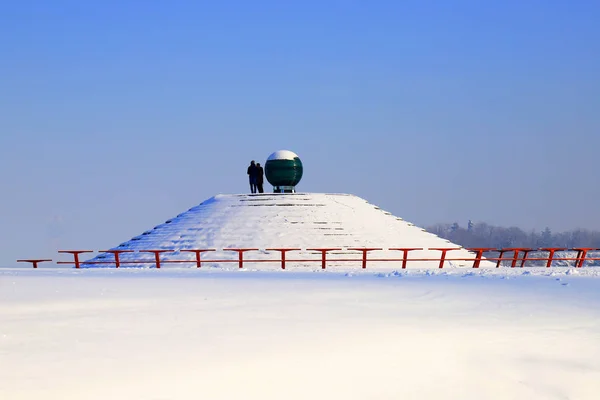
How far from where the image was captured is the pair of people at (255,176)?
121 feet

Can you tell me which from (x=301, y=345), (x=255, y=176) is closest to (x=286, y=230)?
(x=255, y=176)

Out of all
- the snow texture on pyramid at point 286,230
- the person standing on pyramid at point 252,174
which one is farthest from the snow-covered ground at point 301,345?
the person standing on pyramid at point 252,174

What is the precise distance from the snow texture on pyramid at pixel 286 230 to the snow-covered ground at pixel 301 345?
13.9 meters

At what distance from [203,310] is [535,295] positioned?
718 centimetres

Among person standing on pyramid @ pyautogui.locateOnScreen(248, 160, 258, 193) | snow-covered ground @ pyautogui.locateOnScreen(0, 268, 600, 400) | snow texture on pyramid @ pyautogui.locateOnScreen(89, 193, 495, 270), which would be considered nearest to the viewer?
snow-covered ground @ pyautogui.locateOnScreen(0, 268, 600, 400)

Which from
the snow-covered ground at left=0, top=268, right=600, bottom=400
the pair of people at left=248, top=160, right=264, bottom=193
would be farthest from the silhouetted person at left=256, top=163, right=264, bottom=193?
the snow-covered ground at left=0, top=268, right=600, bottom=400

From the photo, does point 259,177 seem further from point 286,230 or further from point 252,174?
point 286,230

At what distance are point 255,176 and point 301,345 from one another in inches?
1059

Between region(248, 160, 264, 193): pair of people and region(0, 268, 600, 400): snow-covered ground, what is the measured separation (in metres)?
21.1

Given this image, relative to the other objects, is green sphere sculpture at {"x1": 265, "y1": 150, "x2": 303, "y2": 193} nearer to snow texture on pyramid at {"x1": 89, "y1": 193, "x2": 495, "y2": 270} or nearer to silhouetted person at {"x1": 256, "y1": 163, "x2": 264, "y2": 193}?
silhouetted person at {"x1": 256, "y1": 163, "x2": 264, "y2": 193}

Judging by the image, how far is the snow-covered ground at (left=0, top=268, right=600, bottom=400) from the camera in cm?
888

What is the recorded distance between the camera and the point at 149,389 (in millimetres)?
8508

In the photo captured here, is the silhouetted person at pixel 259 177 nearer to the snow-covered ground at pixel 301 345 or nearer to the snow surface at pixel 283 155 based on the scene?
the snow surface at pixel 283 155

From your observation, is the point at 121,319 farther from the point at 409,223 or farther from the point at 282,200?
the point at 409,223
